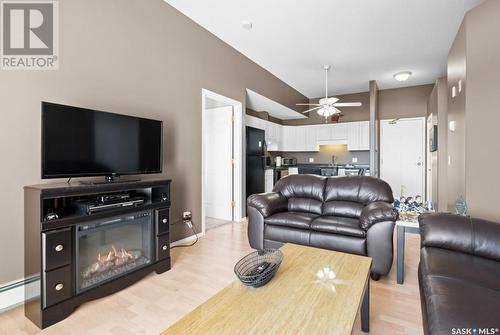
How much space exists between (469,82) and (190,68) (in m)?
3.30

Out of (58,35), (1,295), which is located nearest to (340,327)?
(1,295)

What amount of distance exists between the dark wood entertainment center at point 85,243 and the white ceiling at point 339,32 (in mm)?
2435

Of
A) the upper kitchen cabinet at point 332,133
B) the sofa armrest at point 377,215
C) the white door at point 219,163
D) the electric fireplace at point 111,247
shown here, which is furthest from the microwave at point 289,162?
the electric fireplace at point 111,247

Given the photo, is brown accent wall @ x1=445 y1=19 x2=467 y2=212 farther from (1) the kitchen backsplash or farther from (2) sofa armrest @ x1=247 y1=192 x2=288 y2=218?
(1) the kitchen backsplash

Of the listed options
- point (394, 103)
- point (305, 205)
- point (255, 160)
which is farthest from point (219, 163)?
point (394, 103)

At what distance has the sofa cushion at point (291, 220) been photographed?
2635mm

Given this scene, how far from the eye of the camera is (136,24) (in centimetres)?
270

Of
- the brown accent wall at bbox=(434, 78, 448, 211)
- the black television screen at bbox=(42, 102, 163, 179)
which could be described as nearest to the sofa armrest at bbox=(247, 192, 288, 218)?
the black television screen at bbox=(42, 102, 163, 179)

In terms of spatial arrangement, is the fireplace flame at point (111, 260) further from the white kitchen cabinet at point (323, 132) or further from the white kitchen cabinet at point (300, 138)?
the white kitchen cabinet at point (323, 132)

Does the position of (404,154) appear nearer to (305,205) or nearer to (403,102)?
(403,102)

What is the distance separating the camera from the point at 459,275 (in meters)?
1.36

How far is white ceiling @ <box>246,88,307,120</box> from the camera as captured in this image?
5.05 metres

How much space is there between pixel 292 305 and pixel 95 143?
194cm

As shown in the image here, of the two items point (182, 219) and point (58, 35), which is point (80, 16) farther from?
point (182, 219)
